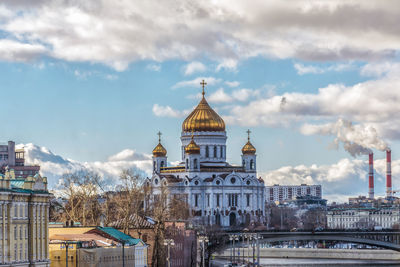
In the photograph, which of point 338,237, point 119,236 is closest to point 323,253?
point 338,237

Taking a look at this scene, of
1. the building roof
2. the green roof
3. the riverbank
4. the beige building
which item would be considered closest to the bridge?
the riverbank

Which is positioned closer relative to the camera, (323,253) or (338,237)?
(338,237)

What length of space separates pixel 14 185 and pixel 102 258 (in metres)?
9.71

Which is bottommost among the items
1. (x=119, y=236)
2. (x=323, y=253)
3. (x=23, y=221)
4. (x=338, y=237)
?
(x=323, y=253)

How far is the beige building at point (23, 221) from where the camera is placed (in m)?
76.8

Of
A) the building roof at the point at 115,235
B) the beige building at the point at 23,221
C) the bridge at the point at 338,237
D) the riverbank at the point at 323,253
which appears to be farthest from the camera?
the riverbank at the point at 323,253

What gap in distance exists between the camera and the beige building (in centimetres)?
7675

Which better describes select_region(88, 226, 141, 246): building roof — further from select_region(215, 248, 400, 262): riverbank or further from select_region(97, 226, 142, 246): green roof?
select_region(215, 248, 400, 262): riverbank

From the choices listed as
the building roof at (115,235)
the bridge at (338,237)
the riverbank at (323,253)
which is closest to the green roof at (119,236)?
the building roof at (115,235)

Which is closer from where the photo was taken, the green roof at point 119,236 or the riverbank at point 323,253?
the green roof at point 119,236

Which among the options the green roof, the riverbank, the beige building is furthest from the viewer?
the riverbank

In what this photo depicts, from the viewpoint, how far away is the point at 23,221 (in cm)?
7994

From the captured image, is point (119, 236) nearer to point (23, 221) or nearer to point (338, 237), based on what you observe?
point (23, 221)

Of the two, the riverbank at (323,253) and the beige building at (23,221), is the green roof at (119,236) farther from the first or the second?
the riverbank at (323,253)
